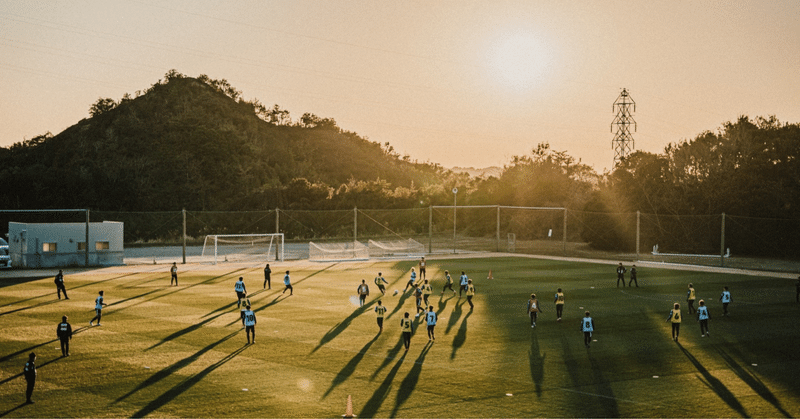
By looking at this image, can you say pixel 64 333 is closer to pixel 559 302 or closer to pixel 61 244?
pixel 559 302

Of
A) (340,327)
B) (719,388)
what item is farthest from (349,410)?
(340,327)

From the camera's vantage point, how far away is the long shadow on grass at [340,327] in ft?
74.5

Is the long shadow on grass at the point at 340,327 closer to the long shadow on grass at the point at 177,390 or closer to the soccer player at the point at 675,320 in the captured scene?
the long shadow on grass at the point at 177,390

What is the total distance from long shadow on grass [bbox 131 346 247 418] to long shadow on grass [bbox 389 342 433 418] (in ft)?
18.5

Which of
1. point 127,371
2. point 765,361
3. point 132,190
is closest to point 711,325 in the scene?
point 765,361

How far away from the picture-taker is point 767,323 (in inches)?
1057

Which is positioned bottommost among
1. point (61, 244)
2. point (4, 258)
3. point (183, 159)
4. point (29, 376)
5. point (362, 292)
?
point (29, 376)

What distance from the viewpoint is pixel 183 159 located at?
12150cm

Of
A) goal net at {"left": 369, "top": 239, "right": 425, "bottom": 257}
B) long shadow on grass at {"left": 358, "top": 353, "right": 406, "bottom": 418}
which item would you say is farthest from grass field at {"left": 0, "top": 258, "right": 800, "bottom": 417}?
goal net at {"left": 369, "top": 239, "right": 425, "bottom": 257}

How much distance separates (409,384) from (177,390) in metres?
6.16

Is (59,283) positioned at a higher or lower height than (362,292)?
higher

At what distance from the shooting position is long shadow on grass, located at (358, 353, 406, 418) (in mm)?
15242

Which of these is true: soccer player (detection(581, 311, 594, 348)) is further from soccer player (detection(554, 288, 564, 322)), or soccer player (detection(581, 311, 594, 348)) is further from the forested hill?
the forested hill

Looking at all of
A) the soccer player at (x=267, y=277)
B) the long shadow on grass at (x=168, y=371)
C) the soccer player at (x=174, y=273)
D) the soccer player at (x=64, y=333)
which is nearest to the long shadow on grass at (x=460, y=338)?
the long shadow on grass at (x=168, y=371)
